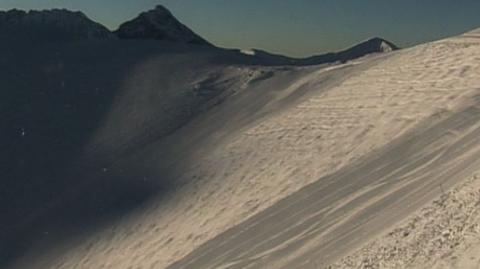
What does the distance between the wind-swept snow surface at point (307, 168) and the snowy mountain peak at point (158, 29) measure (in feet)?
135

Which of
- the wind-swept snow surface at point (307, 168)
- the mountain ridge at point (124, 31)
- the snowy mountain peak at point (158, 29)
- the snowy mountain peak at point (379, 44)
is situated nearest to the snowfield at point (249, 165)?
the wind-swept snow surface at point (307, 168)

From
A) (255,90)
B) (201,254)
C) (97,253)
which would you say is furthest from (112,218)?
(255,90)

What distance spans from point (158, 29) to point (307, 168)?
55.9 metres

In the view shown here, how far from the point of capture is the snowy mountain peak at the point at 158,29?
237 ft

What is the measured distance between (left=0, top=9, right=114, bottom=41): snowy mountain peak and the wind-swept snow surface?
31937 mm

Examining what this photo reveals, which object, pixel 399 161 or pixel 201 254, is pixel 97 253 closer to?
pixel 201 254

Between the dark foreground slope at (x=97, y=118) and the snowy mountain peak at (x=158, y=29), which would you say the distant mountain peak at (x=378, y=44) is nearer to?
the snowy mountain peak at (x=158, y=29)

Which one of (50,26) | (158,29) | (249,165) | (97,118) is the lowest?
(249,165)

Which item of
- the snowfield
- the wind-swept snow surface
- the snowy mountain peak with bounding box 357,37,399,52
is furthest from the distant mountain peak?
the wind-swept snow surface

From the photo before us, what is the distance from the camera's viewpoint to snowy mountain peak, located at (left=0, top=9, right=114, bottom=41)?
60688 millimetres

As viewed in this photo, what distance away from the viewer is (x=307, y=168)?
21172mm

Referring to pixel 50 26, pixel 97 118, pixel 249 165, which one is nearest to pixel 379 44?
pixel 50 26

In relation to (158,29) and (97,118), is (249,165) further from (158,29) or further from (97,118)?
(158,29)

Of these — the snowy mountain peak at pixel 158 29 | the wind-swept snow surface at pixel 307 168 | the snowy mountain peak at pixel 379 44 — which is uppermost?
the snowy mountain peak at pixel 158 29
